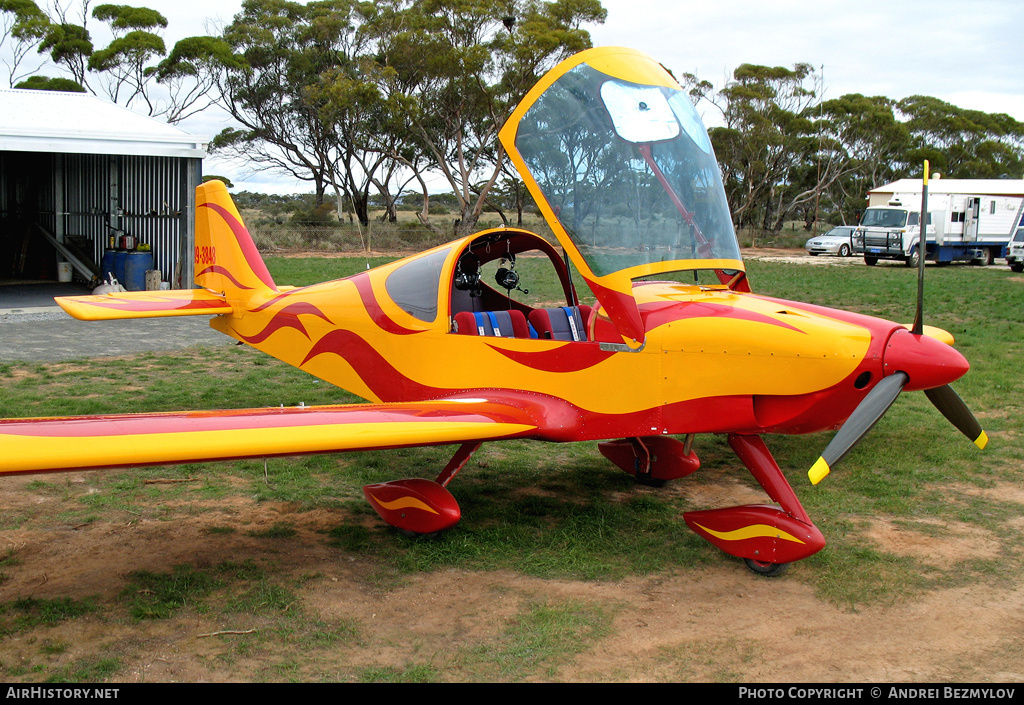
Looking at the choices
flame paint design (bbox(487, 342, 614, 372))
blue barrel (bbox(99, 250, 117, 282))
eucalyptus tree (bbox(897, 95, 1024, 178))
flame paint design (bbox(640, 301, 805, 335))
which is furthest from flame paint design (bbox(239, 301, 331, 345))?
eucalyptus tree (bbox(897, 95, 1024, 178))

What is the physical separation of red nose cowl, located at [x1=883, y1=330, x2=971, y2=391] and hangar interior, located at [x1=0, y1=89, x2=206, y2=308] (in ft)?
53.1

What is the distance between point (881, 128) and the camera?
53.9 meters

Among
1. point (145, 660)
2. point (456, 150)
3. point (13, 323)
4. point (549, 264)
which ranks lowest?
point (145, 660)

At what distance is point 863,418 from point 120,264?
58.4 feet

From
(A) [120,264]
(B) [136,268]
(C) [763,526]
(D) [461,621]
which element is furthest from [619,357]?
(A) [120,264]

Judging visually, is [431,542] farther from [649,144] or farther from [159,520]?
[649,144]

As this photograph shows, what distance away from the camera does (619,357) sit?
5117mm

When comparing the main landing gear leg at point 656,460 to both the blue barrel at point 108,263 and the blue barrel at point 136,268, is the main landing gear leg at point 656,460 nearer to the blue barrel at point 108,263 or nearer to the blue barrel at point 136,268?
the blue barrel at point 136,268

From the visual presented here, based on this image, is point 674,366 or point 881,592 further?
point 674,366

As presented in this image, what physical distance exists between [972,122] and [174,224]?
63139 mm

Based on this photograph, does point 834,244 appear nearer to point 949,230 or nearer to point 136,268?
point 949,230

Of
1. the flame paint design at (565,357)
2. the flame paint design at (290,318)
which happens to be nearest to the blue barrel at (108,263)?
the flame paint design at (290,318)

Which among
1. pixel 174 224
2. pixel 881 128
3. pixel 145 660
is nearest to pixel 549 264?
pixel 145 660

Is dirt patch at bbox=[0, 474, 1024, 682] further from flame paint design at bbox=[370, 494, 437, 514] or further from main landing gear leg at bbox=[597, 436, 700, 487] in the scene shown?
main landing gear leg at bbox=[597, 436, 700, 487]
